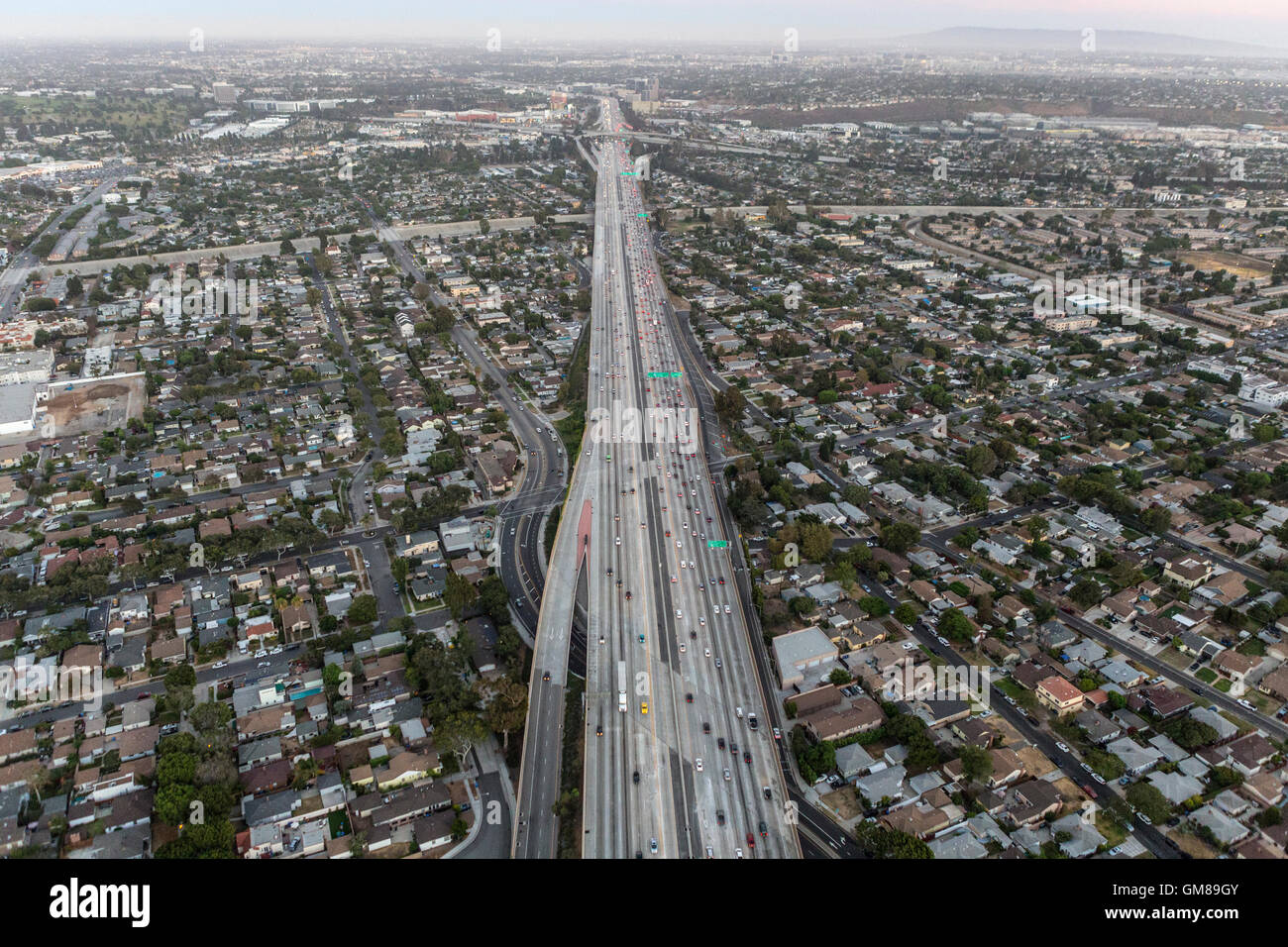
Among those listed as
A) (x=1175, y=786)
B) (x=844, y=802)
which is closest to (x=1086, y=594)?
(x=1175, y=786)

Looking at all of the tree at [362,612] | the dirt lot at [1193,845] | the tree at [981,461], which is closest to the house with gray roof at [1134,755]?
the dirt lot at [1193,845]

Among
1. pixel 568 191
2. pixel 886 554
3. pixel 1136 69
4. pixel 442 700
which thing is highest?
pixel 1136 69

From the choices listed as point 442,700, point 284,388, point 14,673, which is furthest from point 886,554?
point 284,388

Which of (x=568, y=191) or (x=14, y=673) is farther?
(x=568, y=191)

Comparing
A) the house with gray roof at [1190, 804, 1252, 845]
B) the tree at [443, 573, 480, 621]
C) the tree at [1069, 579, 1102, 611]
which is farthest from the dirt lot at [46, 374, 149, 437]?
the house with gray roof at [1190, 804, 1252, 845]

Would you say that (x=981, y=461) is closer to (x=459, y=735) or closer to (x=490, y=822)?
(x=459, y=735)

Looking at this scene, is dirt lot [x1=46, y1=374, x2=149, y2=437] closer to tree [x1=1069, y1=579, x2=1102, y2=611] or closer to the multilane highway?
the multilane highway

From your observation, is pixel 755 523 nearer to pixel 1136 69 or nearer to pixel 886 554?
pixel 886 554

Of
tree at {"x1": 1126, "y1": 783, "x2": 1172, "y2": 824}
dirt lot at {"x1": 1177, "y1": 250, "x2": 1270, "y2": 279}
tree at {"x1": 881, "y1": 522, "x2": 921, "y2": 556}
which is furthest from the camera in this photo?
dirt lot at {"x1": 1177, "y1": 250, "x2": 1270, "y2": 279}
